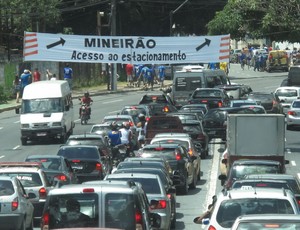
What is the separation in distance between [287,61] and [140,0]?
20.1 meters

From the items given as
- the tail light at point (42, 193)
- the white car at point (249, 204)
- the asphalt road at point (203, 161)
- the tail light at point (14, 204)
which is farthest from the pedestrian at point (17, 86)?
the white car at point (249, 204)

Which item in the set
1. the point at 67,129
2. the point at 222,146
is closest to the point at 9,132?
the point at 67,129

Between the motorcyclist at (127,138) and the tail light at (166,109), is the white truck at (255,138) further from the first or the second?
the tail light at (166,109)

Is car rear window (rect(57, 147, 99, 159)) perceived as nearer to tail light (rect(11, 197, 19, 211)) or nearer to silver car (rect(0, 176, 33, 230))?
silver car (rect(0, 176, 33, 230))

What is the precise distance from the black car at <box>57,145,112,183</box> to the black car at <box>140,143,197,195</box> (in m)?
1.27

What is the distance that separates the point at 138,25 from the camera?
89688 mm

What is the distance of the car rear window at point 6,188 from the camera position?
21.2 m

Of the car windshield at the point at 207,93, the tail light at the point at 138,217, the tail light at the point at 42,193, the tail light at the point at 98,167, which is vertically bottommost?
the car windshield at the point at 207,93

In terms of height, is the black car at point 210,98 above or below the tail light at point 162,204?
below

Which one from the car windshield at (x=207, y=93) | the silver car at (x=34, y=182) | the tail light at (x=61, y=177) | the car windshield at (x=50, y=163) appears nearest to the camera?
the silver car at (x=34, y=182)

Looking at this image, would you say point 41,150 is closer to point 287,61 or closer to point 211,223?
point 211,223

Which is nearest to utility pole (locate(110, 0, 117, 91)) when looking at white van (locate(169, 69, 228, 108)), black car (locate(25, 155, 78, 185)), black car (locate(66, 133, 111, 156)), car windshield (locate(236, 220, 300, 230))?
white van (locate(169, 69, 228, 108))

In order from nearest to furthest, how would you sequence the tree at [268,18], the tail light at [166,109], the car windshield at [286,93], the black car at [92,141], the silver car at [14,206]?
1. the silver car at [14,206]
2. the black car at [92,141]
3. the tree at [268,18]
4. the tail light at [166,109]
5. the car windshield at [286,93]

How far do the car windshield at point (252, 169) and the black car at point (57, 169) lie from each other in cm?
399
